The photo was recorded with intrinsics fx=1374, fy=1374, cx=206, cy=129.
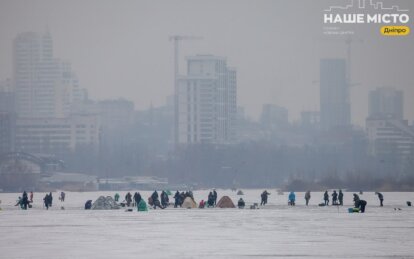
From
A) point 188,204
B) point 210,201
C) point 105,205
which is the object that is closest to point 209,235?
point 105,205

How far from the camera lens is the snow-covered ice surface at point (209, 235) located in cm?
4503

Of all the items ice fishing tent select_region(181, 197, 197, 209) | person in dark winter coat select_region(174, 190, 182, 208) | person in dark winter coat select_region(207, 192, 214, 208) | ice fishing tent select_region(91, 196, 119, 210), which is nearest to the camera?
ice fishing tent select_region(91, 196, 119, 210)

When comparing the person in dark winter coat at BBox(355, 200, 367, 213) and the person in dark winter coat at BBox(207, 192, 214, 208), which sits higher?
the person in dark winter coat at BBox(207, 192, 214, 208)

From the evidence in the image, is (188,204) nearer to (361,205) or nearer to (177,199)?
(177,199)

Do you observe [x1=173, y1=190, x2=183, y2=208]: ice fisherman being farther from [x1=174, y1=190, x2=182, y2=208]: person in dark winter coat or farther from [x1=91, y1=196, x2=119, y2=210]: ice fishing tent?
[x1=91, y1=196, x2=119, y2=210]: ice fishing tent

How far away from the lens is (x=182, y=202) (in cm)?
8538

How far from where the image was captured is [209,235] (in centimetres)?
5291

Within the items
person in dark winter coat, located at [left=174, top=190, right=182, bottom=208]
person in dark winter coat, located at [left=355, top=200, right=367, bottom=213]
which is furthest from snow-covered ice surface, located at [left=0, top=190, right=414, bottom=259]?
person in dark winter coat, located at [left=174, top=190, right=182, bottom=208]

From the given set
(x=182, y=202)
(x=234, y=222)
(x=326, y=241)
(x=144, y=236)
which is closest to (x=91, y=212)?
(x=182, y=202)

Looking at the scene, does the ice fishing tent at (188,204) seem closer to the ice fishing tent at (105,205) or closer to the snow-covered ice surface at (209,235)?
the ice fishing tent at (105,205)

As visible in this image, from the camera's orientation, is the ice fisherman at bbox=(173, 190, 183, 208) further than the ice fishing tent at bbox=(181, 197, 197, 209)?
Yes

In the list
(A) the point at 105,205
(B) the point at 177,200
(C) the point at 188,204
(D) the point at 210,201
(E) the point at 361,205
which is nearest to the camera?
(E) the point at 361,205

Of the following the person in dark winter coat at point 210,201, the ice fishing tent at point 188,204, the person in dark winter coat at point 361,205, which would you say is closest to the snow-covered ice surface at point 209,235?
the person in dark winter coat at point 361,205

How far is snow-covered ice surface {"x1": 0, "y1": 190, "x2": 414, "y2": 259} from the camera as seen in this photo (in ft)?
148
